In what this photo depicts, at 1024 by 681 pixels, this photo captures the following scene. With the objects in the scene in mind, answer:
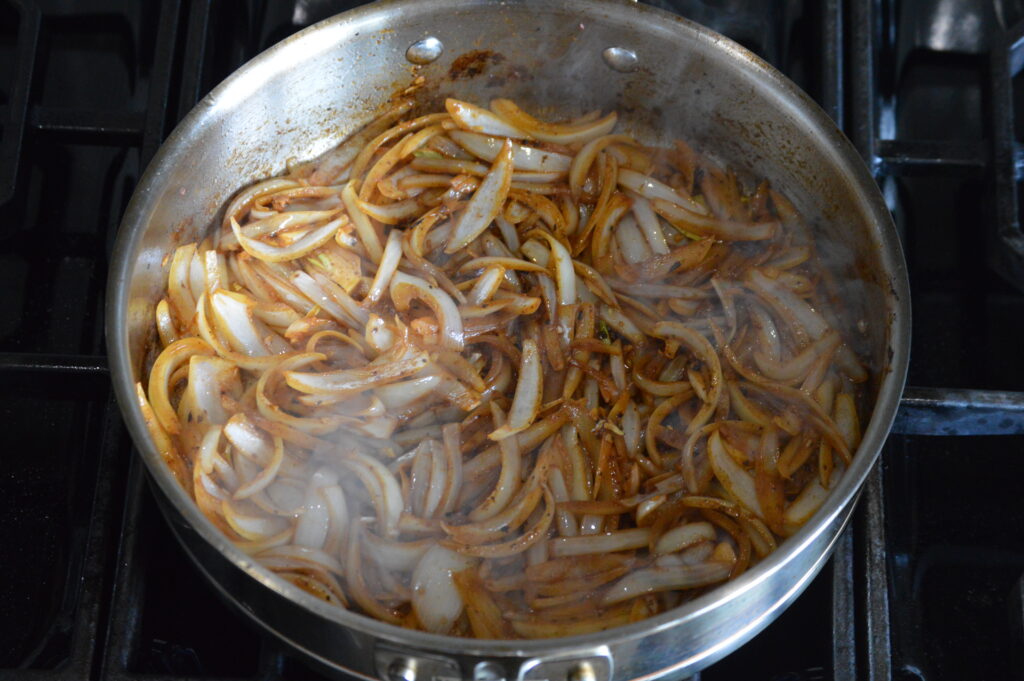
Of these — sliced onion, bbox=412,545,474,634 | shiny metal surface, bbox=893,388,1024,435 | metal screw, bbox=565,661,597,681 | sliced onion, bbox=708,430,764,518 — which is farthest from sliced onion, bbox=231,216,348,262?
shiny metal surface, bbox=893,388,1024,435

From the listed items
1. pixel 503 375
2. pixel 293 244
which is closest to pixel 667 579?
pixel 503 375

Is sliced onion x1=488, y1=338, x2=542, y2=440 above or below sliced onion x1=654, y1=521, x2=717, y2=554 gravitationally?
above

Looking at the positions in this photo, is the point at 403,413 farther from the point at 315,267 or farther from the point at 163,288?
the point at 163,288

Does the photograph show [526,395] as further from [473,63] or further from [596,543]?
[473,63]

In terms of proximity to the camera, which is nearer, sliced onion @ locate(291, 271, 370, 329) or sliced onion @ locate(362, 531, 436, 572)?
sliced onion @ locate(362, 531, 436, 572)

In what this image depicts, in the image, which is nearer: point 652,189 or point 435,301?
point 435,301

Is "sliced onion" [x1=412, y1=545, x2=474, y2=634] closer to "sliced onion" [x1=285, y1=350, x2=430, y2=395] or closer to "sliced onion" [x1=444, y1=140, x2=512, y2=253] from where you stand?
"sliced onion" [x1=285, y1=350, x2=430, y2=395]

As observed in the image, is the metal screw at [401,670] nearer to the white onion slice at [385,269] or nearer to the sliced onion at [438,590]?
the sliced onion at [438,590]

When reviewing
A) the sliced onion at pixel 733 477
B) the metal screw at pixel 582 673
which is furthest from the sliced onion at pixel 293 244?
the metal screw at pixel 582 673
